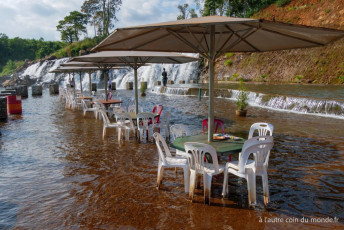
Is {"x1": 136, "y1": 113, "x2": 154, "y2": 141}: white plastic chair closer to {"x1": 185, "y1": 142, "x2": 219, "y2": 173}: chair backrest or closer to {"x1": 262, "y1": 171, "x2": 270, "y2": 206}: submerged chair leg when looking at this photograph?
{"x1": 185, "y1": 142, "x2": 219, "y2": 173}: chair backrest

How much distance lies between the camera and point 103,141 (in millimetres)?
7906

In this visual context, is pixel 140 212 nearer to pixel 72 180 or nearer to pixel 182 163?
pixel 182 163

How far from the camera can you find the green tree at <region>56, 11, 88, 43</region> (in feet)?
223

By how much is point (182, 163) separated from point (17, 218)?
94.8 inches

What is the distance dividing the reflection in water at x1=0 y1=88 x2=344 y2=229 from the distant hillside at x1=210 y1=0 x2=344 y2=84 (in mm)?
18662

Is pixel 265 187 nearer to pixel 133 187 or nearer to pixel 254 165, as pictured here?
pixel 254 165

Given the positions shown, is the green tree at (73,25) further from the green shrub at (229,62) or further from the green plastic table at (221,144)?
the green plastic table at (221,144)

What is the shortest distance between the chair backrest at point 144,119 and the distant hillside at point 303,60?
20.7 m

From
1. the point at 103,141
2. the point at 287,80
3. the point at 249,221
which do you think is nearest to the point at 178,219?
the point at 249,221

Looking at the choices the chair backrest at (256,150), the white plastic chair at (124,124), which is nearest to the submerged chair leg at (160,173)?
the chair backrest at (256,150)

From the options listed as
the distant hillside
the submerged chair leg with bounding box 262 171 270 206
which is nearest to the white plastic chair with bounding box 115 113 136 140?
the submerged chair leg with bounding box 262 171 270 206

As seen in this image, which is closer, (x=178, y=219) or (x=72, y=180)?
(x=178, y=219)

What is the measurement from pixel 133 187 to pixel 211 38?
2.72 meters

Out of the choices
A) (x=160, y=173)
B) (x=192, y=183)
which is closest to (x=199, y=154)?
(x=192, y=183)
